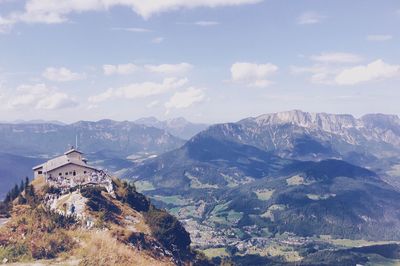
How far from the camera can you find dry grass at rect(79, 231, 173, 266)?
8781 centimetres

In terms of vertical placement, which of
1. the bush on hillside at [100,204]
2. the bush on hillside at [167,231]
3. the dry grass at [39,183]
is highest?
the dry grass at [39,183]

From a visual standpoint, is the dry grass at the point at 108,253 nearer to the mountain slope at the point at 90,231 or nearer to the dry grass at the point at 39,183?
the mountain slope at the point at 90,231

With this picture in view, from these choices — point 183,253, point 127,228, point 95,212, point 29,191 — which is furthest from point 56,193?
point 183,253

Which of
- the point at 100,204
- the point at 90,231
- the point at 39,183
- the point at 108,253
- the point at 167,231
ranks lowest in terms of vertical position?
the point at 167,231

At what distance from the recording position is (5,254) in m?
87.8

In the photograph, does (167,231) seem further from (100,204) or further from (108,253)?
(108,253)

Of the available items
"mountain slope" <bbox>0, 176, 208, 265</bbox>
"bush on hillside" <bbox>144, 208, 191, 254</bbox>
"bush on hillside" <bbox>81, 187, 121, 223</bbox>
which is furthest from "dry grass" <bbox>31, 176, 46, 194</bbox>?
"bush on hillside" <bbox>144, 208, 191, 254</bbox>

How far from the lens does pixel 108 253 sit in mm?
90062

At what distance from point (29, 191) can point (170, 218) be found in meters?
35.7

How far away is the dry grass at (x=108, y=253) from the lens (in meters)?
87.8

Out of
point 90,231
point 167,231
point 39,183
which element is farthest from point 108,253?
point 39,183

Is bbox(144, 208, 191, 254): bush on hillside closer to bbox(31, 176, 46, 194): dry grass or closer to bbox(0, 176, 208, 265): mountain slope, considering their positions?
bbox(0, 176, 208, 265): mountain slope

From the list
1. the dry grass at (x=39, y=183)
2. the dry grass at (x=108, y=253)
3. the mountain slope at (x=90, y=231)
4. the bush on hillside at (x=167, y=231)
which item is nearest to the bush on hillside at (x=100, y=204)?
the mountain slope at (x=90, y=231)

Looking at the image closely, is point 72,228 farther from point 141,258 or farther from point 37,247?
point 141,258
